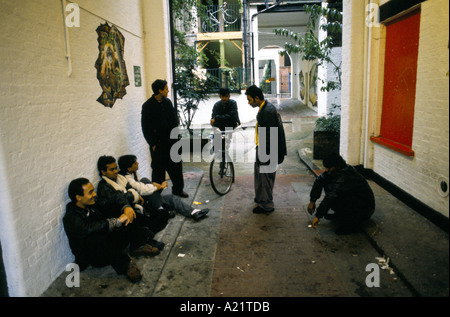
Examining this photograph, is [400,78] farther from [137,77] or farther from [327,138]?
[137,77]

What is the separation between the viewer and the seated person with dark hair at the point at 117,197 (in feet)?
13.9

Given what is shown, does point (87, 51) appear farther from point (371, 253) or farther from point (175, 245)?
point (371, 253)

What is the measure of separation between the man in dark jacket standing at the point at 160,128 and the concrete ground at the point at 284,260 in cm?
103

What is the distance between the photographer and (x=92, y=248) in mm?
3760

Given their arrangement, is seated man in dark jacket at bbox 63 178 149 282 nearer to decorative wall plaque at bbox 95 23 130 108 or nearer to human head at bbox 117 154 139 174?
human head at bbox 117 154 139 174

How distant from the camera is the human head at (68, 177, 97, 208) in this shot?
372 centimetres

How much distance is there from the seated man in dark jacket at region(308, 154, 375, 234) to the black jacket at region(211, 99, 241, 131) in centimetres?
294

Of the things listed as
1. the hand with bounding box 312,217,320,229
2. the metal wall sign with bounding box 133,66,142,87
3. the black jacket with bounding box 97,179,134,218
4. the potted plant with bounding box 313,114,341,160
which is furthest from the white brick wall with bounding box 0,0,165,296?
the potted plant with bounding box 313,114,341,160

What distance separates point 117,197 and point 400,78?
485cm

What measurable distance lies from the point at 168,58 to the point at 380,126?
4.53 m

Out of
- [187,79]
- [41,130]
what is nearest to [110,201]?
[41,130]

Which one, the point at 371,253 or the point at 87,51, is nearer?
the point at 371,253
